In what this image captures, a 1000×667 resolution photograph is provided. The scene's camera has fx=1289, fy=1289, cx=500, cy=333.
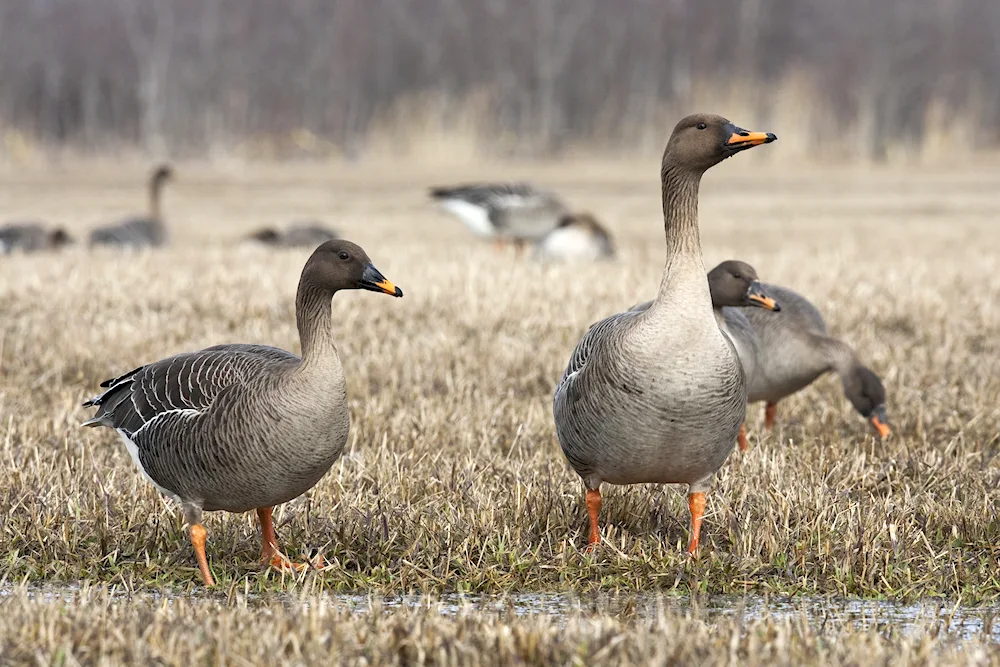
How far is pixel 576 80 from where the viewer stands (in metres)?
47.3

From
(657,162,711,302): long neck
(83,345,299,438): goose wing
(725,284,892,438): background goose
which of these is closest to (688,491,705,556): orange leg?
(657,162,711,302): long neck

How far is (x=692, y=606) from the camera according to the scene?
421 centimetres

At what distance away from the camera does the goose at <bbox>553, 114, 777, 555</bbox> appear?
451 cm

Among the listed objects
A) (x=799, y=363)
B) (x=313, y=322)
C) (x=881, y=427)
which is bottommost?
(x=881, y=427)

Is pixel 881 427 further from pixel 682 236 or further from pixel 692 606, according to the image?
pixel 692 606

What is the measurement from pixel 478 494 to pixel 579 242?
10219mm

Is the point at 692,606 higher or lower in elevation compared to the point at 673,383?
lower

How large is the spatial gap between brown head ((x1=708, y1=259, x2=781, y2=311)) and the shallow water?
2382mm

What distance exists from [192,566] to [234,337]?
445cm

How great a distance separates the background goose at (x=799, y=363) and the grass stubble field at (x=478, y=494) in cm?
20

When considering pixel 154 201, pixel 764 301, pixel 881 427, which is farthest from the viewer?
pixel 154 201

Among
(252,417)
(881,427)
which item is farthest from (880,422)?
(252,417)

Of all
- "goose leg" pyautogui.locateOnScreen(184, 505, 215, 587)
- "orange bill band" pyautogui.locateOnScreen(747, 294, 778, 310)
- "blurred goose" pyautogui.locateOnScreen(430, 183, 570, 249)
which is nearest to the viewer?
"goose leg" pyautogui.locateOnScreen(184, 505, 215, 587)

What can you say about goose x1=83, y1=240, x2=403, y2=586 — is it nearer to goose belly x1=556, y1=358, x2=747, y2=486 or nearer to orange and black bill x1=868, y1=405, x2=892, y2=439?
goose belly x1=556, y1=358, x2=747, y2=486
